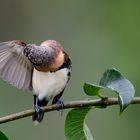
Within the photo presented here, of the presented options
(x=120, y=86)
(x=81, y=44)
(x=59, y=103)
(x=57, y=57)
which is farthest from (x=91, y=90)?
(x=81, y=44)

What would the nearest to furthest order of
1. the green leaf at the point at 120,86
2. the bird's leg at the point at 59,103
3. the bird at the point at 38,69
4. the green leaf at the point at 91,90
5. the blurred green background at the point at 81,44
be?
the green leaf at the point at 120,86 < the green leaf at the point at 91,90 < the bird's leg at the point at 59,103 < the bird at the point at 38,69 < the blurred green background at the point at 81,44

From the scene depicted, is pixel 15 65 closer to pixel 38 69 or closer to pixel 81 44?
pixel 38 69

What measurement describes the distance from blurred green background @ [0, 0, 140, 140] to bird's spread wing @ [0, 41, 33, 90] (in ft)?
7.09

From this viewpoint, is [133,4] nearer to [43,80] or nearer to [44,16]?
[44,16]

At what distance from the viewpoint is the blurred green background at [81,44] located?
18.2 feet

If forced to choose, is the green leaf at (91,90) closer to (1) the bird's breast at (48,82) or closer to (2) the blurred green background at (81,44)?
(1) the bird's breast at (48,82)

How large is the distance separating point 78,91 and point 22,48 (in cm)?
274

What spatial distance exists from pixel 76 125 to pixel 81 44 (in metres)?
4.17

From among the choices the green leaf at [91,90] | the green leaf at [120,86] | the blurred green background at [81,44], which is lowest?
the blurred green background at [81,44]

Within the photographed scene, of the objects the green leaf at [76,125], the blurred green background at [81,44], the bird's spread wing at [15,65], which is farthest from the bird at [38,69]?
the blurred green background at [81,44]

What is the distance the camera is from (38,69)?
114 inches

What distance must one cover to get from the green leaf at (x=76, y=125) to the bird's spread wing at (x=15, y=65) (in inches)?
26.5

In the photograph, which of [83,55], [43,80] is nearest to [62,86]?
[43,80]

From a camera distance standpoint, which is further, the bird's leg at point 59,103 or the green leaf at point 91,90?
the bird's leg at point 59,103
